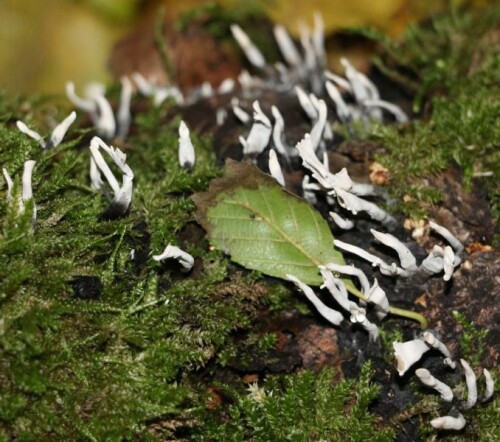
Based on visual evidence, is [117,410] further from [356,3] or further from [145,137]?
[356,3]

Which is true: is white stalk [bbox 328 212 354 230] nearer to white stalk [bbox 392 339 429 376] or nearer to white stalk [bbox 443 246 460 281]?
white stalk [bbox 443 246 460 281]

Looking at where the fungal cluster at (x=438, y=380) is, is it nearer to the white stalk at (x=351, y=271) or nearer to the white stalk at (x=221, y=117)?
the white stalk at (x=351, y=271)

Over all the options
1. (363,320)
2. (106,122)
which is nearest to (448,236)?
(363,320)

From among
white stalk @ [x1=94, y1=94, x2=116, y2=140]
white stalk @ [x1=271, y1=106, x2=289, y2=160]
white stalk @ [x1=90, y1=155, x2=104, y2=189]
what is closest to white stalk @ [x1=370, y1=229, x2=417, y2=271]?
white stalk @ [x1=271, y1=106, x2=289, y2=160]

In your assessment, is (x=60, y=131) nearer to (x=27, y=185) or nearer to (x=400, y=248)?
(x=27, y=185)

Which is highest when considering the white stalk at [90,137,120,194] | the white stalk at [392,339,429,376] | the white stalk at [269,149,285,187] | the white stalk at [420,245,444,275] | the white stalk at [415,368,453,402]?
the white stalk at [90,137,120,194]

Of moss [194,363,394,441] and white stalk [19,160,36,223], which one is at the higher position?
white stalk [19,160,36,223]
